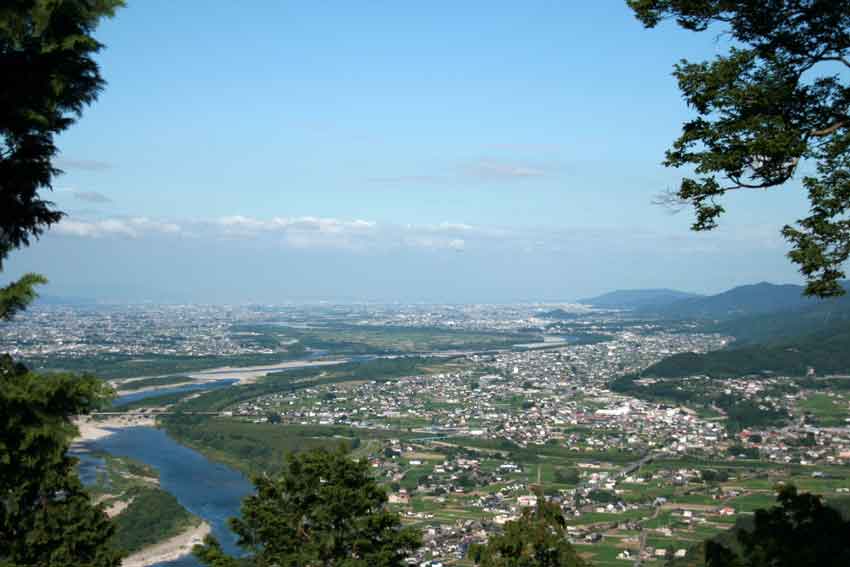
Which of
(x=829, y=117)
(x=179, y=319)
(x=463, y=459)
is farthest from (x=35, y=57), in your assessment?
(x=179, y=319)

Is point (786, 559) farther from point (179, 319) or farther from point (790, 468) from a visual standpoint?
point (179, 319)

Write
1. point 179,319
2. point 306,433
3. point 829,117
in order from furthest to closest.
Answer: point 179,319
point 306,433
point 829,117

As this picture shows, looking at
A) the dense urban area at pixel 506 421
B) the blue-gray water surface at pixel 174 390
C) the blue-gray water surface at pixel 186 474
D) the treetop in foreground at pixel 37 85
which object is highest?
the treetop in foreground at pixel 37 85

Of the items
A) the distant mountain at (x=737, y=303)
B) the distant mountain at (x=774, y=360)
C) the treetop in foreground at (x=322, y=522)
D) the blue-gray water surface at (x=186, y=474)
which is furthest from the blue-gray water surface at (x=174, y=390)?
the distant mountain at (x=737, y=303)

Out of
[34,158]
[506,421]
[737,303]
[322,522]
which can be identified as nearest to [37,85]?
[34,158]

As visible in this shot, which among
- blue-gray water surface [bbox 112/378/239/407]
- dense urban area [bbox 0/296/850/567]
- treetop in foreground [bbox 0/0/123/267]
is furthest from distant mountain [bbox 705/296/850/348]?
treetop in foreground [bbox 0/0/123/267]

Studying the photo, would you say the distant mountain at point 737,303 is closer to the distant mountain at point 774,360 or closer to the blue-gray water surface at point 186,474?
the distant mountain at point 774,360

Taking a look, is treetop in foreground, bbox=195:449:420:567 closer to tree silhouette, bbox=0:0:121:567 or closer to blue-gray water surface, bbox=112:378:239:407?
tree silhouette, bbox=0:0:121:567

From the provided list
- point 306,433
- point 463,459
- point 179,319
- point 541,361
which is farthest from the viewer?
point 179,319
